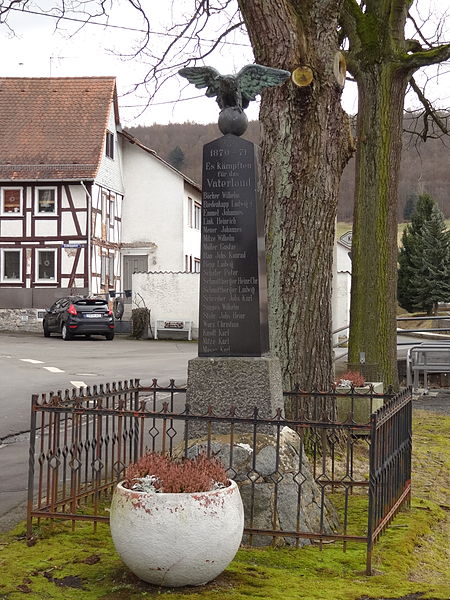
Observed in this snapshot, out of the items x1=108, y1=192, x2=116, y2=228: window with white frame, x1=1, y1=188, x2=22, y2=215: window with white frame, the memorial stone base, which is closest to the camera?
the memorial stone base

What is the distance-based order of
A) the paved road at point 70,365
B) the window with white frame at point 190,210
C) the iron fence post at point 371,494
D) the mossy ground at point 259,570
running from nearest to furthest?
the mossy ground at point 259,570
the iron fence post at point 371,494
the paved road at point 70,365
the window with white frame at point 190,210

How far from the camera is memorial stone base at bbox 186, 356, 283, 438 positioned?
7.18 meters

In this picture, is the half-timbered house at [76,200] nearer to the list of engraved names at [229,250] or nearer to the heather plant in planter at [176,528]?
the list of engraved names at [229,250]

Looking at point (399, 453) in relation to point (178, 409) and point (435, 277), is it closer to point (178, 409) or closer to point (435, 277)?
point (178, 409)

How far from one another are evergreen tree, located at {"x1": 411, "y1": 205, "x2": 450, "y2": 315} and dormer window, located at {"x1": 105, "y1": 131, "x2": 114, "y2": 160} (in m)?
26.0

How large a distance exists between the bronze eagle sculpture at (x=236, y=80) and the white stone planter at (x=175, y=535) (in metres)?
3.29

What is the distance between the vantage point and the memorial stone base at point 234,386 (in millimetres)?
7184

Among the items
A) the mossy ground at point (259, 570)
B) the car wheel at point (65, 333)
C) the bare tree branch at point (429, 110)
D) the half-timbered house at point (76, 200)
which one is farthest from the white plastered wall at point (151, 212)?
the mossy ground at point (259, 570)

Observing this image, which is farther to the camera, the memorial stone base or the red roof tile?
the red roof tile

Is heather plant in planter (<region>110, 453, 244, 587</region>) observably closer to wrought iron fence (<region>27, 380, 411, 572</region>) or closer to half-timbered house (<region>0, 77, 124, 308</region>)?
wrought iron fence (<region>27, 380, 411, 572</region>)

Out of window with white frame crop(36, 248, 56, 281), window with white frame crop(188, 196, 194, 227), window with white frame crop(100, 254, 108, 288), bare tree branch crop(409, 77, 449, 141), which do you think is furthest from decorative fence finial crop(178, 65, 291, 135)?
window with white frame crop(188, 196, 194, 227)

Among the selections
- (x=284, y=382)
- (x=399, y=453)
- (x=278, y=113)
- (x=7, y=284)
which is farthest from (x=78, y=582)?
(x=7, y=284)

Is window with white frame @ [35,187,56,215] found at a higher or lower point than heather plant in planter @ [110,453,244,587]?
higher

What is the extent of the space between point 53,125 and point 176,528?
136 feet
